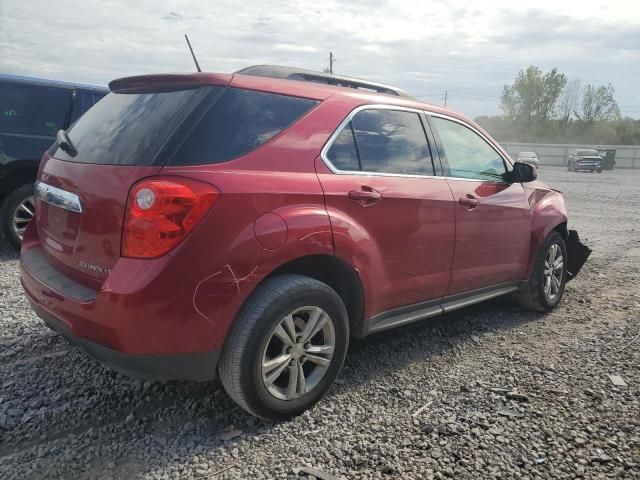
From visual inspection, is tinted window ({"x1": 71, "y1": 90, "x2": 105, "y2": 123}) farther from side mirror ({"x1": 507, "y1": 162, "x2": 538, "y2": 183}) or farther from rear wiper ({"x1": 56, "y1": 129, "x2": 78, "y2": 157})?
side mirror ({"x1": 507, "y1": 162, "x2": 538, "y2": 183})

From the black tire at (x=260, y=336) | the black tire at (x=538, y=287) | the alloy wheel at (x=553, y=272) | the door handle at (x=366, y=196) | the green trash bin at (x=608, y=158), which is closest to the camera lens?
the black tire at (x=260, y=336)

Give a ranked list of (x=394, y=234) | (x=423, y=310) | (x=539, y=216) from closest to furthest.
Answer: (x=394, y=234) < (x=423, y=310) < (x=539, y=216)

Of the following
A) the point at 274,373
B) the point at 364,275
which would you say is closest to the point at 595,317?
the point at 364,275

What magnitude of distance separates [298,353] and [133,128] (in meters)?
1.40

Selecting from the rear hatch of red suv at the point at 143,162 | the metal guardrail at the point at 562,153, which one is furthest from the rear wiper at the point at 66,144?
the metal guardrail at the point at 562,153

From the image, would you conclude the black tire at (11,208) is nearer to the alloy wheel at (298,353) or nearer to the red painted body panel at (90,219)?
the red painted body panel at (90,219)

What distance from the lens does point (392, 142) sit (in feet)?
11.0

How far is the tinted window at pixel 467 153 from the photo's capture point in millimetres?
3762

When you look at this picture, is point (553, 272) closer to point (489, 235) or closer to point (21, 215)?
point (489, 235)

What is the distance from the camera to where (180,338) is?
2381mm

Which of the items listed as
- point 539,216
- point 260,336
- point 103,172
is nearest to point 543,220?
point 539,216

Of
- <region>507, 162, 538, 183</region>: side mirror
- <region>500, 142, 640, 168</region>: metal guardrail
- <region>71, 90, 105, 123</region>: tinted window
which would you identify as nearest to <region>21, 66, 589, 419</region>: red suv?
<region>507, 162, 538, 183</region>: side mirror

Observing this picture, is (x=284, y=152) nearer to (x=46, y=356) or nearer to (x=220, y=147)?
(x=220, y=147)

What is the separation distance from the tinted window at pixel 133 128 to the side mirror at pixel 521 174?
2615mm
